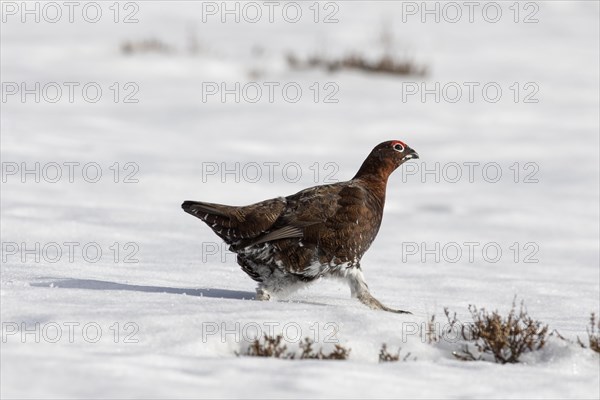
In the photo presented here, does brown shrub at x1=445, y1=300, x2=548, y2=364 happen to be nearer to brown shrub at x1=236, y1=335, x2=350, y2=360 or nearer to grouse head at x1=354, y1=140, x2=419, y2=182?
brown shrub at x1=236, y1=335, x2=350, y2=360

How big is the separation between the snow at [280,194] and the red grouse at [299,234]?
22 centimetres

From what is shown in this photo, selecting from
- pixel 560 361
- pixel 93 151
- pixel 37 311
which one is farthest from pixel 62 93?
pixel 560 361

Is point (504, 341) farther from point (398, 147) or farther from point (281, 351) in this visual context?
point (398, 147)

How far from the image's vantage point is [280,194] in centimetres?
1034

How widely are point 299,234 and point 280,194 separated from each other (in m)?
4.89

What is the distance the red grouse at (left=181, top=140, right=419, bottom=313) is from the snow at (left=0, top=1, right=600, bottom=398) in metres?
0.22

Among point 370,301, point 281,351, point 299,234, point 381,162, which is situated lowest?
point 281,351

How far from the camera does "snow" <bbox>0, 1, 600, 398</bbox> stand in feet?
13.4

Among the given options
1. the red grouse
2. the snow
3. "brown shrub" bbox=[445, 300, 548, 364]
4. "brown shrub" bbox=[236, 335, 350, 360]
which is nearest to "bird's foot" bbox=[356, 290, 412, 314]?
the red grouse

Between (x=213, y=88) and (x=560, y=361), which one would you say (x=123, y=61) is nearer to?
(x=213, y=88)

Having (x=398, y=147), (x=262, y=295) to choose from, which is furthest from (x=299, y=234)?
(x=398, y=147)

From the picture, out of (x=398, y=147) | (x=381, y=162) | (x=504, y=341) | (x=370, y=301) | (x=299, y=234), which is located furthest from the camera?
(x=398, y=147)

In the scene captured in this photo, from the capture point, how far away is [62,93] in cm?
1323

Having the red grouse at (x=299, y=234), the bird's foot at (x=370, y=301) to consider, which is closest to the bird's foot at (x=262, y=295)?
the red grouse at (x=299, y=234)
